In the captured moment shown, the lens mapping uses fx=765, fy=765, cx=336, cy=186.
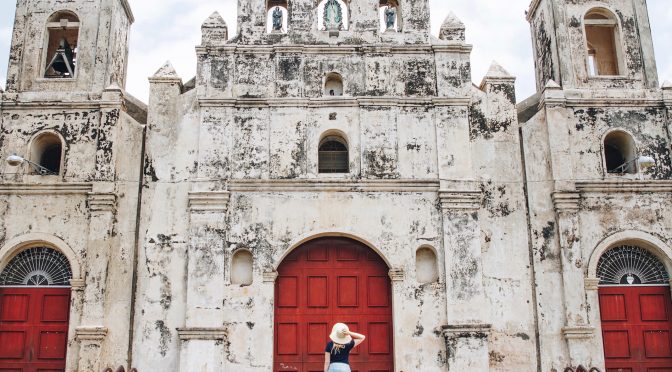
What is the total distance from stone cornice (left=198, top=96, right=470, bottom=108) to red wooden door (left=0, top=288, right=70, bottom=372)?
481 cm

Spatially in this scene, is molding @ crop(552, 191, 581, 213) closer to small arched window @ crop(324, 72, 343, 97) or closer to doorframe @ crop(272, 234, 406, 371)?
doorframe @ crop(272, 234, 406, 371)

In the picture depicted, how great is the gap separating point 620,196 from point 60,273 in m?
11.2

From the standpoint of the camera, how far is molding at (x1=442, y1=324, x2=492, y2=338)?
14.2 m

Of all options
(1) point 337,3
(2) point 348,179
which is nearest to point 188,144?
(2) point 348,179

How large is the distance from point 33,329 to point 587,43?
13241 mm

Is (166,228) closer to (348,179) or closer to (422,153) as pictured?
(348,179)

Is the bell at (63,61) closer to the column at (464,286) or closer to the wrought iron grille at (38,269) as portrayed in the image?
the wrought iron grille at (38,269)

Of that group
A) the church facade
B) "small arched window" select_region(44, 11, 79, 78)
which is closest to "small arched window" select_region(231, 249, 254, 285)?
the church facade

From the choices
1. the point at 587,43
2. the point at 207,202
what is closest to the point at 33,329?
the point at 207,202

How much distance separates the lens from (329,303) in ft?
48.3

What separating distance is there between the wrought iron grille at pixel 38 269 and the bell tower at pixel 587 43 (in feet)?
35.8

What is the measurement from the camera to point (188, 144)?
1549 cm

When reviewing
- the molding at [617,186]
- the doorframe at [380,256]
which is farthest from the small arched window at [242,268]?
the molding at [617,186]

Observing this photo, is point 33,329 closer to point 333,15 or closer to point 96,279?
point 96,279
